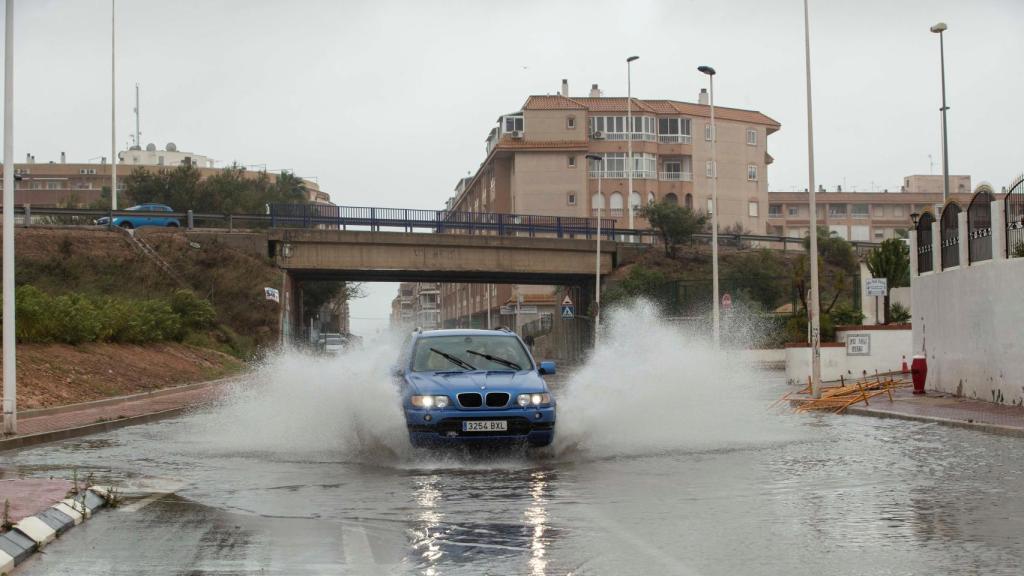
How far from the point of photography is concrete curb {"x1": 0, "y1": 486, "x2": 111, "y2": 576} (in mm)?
7926

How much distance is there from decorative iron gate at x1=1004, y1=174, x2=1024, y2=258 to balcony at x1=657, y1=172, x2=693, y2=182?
233ft

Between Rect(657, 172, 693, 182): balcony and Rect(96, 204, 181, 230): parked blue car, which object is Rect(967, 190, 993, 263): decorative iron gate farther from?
Rect(657, 172, 693, 182): balcony

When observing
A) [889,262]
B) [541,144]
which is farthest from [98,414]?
[541,144]

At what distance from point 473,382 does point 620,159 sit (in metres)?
78.6

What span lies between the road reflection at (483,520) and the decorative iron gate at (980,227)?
1385 centimetres

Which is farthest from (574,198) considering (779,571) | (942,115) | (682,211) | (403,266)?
(779,571)

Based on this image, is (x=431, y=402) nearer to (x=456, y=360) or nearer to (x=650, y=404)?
(x=456, y=360)

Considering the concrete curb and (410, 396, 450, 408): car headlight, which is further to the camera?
(410, 396, 450, 408): car headlight

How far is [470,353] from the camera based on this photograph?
1510cm

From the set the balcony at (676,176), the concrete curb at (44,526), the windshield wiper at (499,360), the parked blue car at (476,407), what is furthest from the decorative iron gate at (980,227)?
the balcony at (676,176)

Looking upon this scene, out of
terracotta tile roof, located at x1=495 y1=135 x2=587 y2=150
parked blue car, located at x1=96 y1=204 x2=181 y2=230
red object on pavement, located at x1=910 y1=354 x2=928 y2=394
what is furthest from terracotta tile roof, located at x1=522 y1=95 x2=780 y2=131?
red object on pavement, located at x1=910 y1=354 x2=928 y2=394

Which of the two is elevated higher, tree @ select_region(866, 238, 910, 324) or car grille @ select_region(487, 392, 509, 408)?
tree @ select_region(866, 238, 910, 324)

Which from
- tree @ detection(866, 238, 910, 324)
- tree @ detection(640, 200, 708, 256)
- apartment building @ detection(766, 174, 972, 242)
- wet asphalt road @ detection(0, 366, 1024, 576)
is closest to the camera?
wet asphalt road @ detection(0, 366, 1024, 576)

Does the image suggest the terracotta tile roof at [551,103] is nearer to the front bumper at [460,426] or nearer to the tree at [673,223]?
the tree at [673,223]
